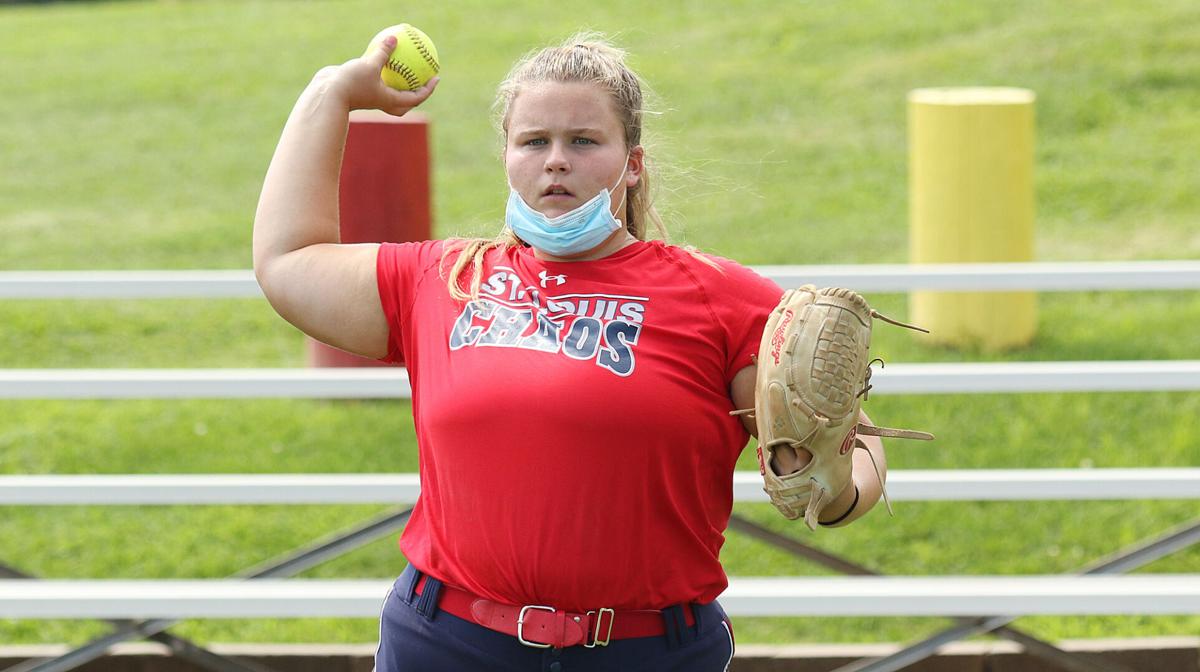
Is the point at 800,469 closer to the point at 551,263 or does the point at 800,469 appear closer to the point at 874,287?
the point at 551,263

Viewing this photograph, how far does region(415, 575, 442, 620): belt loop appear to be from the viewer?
7.84 ft

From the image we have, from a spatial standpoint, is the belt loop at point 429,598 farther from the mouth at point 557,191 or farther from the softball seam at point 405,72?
the softball seam at point 405,72

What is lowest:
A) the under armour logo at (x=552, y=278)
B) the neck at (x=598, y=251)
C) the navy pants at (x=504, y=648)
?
the navy pants at (x=504, y=648)

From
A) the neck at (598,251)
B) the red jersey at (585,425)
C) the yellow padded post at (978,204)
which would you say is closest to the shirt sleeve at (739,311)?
the red jersey at (585,425)

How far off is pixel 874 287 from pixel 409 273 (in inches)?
66.7

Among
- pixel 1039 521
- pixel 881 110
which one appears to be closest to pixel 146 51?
pixel 881 110

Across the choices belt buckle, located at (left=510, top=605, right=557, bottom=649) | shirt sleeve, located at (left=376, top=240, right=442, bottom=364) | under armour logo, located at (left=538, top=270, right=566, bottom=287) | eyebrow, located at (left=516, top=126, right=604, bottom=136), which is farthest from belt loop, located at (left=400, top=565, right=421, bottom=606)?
eyebrow, located at (left=516, top=126, right=604, bottom=136)

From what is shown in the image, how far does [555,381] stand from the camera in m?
2.28

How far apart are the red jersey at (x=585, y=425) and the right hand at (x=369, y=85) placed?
0.35 metres

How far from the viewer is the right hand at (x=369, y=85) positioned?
8.48ft

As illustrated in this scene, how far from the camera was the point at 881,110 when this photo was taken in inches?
438

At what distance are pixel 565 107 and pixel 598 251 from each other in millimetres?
226

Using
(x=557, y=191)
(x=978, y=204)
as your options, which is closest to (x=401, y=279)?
(x=557, y=191)

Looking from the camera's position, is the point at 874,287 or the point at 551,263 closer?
the point at 551,263
